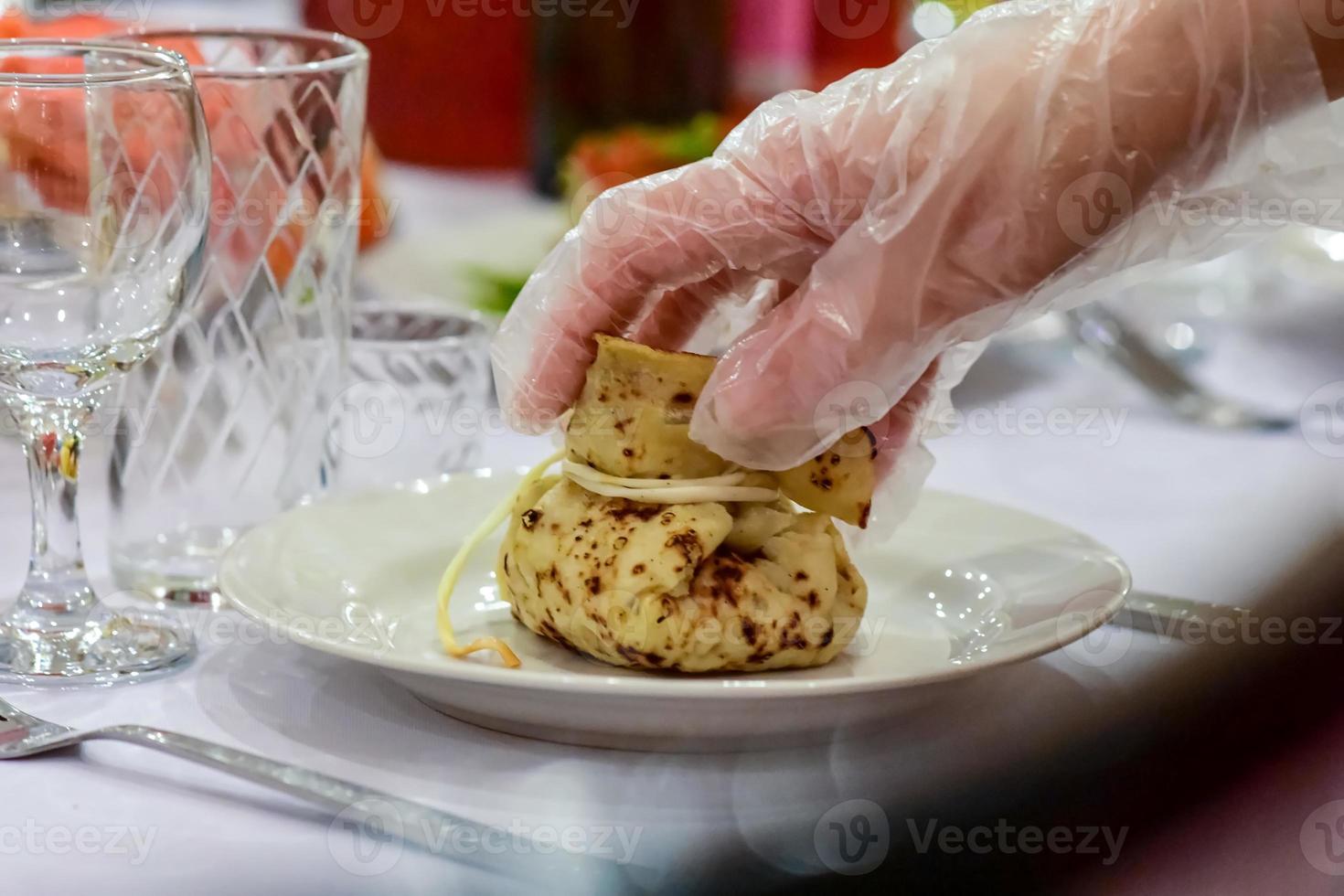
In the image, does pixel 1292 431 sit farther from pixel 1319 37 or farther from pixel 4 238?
pixel 4 238

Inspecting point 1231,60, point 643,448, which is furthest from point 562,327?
point 1231,60

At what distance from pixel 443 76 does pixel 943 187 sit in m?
1.53

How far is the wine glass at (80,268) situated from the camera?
0.66m

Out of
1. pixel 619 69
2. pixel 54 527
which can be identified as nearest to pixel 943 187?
pixel 54 527

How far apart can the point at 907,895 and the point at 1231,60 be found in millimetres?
432

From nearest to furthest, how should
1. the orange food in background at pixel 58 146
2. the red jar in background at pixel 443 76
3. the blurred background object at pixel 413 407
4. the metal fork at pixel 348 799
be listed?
the metal fork at pixel 348 799, the orange food in background at pixel 58 146, the blurred background object at pixel 413 407, the red jar in background at pixel 443 76

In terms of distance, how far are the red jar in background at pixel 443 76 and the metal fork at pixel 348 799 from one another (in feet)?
4.97

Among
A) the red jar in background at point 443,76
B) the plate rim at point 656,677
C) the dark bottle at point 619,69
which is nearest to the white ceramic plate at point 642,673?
the plate rim at point 656,677

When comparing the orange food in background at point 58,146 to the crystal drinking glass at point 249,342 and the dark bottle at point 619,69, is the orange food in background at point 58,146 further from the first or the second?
the dark bottle at point 619,69

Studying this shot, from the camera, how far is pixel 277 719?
67 centimetres

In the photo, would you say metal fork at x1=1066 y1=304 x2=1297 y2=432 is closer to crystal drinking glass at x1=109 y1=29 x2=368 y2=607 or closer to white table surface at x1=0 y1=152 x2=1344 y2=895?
white table surface at x1=0 y1=152 x2=1344 y2=895

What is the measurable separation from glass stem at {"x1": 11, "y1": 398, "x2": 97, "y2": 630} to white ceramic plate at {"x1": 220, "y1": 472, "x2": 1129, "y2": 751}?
0.09 meters

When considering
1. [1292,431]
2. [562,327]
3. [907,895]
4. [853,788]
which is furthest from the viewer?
[1292,431]

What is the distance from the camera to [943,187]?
2.25ft
